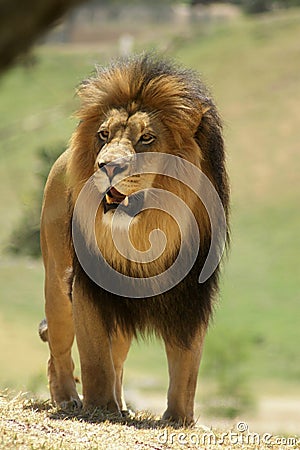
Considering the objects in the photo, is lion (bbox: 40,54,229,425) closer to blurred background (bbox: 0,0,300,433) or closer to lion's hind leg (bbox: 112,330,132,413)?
blurred background (bbox: 0,0,300,433)

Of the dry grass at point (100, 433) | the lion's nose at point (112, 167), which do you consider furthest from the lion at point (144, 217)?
the dry grass at point (100, 433)

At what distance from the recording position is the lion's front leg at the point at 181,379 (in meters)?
5.52

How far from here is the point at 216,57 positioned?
42.1 m

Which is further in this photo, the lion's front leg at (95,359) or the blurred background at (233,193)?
the blurred background at (233,193)

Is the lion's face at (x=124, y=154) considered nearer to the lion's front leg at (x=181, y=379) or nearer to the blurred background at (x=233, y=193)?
the blurred background at (x=233, y=193)

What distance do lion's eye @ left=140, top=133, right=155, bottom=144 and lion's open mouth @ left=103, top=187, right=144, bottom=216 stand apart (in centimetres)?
25

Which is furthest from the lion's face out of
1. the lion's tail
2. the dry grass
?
the lion's tail

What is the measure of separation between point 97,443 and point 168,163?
1.45 m

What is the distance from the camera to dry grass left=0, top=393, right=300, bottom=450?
4387 millimetres

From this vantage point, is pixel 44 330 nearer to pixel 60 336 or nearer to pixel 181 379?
pixel 60 336

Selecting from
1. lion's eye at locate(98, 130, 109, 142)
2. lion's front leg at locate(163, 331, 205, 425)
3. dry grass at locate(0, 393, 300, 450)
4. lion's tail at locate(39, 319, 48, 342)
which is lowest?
dry grass at locate(0, 393, 300, 450)

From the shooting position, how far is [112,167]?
16.3ft

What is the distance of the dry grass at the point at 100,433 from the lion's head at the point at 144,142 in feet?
2.39

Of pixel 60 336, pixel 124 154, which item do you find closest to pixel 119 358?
pixel 60 336
